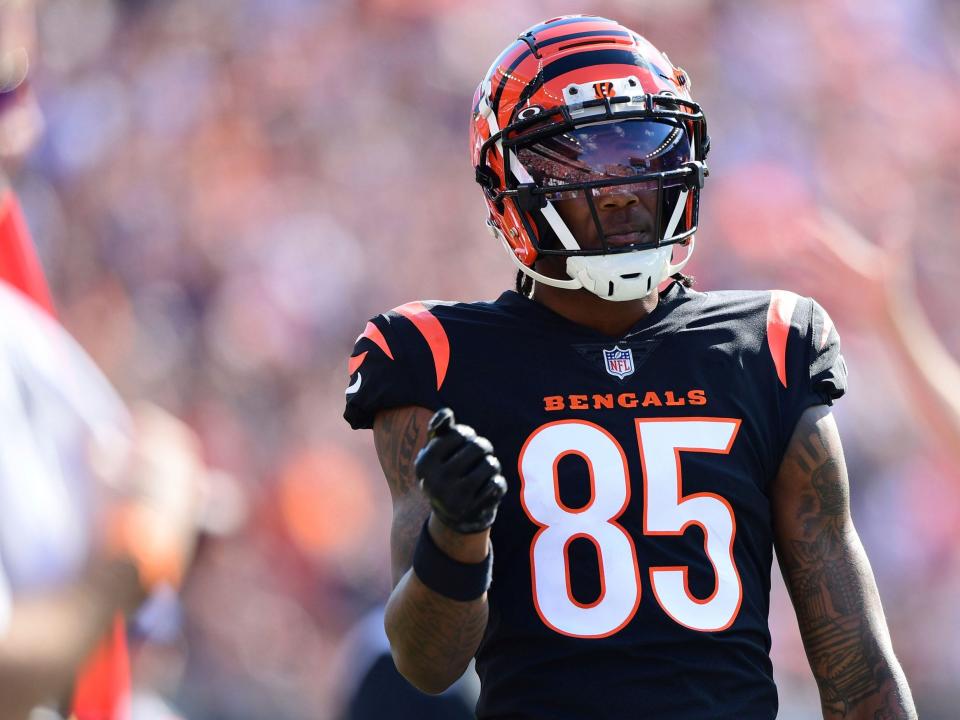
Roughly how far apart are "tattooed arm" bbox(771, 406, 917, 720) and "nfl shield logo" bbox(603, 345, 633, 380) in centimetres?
29

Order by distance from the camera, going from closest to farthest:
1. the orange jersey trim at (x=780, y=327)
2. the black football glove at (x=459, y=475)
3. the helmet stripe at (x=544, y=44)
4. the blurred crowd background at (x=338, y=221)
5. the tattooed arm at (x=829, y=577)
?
the black football glove at (x=459, y=475) → the tattooed arm at (x=829, y=577) → the orange jersey trim at (x=780, y=327) → the helmet stripe at (x=544, y=44) → the blurred crowd background at (x=338, y=221)

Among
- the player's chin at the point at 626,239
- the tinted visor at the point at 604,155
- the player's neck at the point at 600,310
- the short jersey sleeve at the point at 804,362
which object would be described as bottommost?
the short jersey sleeve at the point at 804,362

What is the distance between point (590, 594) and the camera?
182cm

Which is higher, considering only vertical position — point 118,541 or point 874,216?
point 874,216

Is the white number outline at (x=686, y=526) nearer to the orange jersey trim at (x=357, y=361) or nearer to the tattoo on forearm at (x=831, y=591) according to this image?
the tattoo on forearm at (x=831, y=591)

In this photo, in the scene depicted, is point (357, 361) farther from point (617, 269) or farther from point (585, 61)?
point (585, 61)

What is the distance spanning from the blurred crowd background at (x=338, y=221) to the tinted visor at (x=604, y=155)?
3624mm

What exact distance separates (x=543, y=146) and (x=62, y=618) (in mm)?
1400

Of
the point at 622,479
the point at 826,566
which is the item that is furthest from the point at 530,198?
the point at 826,566

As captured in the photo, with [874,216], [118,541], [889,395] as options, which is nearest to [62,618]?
[118,541]

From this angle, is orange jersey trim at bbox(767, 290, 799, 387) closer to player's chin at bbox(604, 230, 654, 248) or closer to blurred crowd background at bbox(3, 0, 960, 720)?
player's chin at bbox(604, 230, 654, 248)

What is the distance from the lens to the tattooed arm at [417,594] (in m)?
1.70

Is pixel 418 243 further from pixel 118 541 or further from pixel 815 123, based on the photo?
pixel 118 541

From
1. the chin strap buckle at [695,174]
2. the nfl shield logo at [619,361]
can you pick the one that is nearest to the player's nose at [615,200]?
the chin strap buckle at [695,174]
